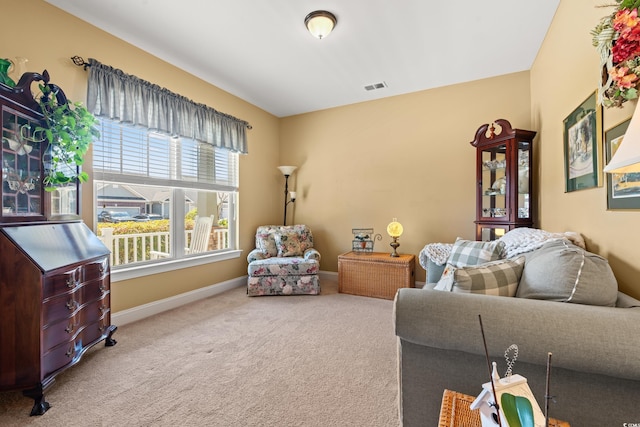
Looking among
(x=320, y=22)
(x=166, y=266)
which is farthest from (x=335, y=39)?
(x=166, y=266)

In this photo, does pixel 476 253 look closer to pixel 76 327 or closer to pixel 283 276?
pixel 283 276

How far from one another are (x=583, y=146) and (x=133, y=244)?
3951mm

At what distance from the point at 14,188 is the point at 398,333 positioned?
2.36 meters

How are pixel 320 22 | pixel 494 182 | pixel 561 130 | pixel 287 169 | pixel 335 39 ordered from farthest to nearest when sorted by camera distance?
pixel 287 169
pixel 494 182
pixel 335 39
pixel 320 22
pixel 561 130

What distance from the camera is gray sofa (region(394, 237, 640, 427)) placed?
88cm

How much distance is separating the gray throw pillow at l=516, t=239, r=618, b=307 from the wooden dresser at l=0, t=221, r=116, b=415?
8.40ft

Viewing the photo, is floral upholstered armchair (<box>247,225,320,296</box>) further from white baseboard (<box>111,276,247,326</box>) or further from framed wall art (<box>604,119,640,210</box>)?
framed wall art (<box>604,119,640,210</box>)

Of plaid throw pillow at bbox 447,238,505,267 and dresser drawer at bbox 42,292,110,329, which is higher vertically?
plaid throw pillow at bbox 447,238,505,267

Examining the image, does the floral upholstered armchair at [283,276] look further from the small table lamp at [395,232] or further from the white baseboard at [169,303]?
the small table lamp at [395,232]

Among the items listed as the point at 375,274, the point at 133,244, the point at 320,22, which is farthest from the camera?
the point at 375,274

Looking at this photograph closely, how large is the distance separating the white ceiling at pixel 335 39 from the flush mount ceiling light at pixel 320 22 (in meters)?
0.04

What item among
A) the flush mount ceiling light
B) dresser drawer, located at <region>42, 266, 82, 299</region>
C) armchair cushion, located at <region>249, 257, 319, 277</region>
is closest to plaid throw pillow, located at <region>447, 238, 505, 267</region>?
armchair cushion, located at <region>249, 257, 319, 277</region>

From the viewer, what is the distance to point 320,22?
2309 mm

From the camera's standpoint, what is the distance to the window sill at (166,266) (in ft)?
8.55
